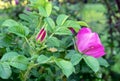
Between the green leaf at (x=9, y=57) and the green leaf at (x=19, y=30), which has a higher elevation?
the green leaf at (x=19, y=30)

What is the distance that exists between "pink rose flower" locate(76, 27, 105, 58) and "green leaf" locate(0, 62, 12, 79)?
0.25 meters

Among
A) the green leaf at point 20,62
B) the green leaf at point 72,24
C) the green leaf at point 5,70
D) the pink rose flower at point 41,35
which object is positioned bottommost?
the green leaf at point 5,70

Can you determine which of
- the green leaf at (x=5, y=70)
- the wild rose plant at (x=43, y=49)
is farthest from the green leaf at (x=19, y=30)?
the green leaf at (x=5, y=70)

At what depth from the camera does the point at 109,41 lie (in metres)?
3.01

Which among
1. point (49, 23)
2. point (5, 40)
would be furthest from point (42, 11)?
point (5, 40)

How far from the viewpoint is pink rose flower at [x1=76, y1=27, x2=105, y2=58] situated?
1.06 metres

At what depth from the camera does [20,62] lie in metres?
0.95

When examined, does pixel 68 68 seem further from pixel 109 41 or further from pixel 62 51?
pixel 109 41

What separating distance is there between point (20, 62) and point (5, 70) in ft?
0.15

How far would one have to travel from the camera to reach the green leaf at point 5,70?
3.03ft

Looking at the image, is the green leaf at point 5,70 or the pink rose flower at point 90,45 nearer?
the green leaf at point 5,70

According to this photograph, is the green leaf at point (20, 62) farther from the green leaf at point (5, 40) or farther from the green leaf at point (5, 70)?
the green leaf at point (5, 40)

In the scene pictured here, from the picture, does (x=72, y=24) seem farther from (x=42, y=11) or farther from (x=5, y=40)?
(x=5, y=40)

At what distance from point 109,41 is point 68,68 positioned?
2.12 metres
